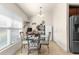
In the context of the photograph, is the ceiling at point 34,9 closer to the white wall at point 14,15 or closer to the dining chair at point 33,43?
the white wall at point 14,15

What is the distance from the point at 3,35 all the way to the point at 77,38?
1.83m

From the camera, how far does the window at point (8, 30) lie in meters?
2.04

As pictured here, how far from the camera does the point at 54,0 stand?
176 cm

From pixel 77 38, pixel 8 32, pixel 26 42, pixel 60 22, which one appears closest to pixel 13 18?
pixel 8 32

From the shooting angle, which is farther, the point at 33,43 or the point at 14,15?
the point at 33,43

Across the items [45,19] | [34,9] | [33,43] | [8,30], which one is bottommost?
[33,43]

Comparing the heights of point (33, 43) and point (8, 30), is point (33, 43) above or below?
below

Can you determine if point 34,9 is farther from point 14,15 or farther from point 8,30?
point 8,30

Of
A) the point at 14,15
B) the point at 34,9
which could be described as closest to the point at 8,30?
the point at 14,15

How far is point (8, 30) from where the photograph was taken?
7.38 feet

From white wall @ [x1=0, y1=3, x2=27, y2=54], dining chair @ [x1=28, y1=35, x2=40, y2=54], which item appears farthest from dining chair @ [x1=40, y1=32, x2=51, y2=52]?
white wall @ [x1=0, y1=3, x2=27, y2=54]

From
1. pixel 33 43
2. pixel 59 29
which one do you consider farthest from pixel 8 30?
pixel 59 29

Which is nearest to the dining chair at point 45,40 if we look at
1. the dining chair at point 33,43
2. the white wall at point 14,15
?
the dining chair at point 33,43

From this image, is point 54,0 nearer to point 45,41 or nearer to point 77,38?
point 45,41
